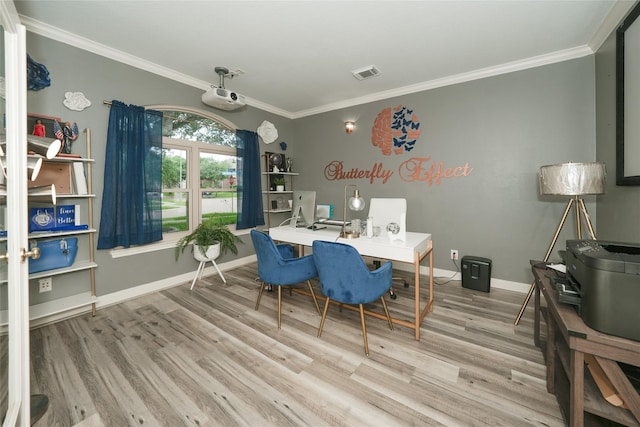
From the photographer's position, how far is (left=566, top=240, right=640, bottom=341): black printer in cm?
103

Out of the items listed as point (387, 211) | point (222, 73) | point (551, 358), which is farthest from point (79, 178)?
point (551, 358)

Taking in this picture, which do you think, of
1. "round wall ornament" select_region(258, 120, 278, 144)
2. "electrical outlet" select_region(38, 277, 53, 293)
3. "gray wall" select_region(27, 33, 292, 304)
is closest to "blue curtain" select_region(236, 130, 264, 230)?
"round wall ornament" select_region(258, 120, 278, 144)

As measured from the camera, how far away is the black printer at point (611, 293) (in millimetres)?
1029

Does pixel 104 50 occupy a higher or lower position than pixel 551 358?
higher

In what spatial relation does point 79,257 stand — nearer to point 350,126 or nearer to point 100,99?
point 100,99

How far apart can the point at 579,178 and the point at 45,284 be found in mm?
4781

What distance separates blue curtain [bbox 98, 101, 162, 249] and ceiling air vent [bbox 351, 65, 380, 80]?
2535mm

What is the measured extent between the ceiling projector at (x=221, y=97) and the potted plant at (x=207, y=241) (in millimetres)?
1595

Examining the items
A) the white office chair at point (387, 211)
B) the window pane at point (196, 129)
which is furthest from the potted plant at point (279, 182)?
the white office chair at point (387, 211)

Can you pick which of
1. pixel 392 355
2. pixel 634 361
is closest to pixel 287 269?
Result: pixel 392 355

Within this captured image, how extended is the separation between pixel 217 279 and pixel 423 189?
10.6ft

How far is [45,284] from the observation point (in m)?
2.44

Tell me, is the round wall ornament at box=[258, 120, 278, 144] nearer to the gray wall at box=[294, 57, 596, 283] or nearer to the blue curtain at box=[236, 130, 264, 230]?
the blue curtain at box=[236, 130, 264, 230]

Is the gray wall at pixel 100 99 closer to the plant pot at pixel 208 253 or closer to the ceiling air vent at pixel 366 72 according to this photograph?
the plant pot at pixel 208 253
